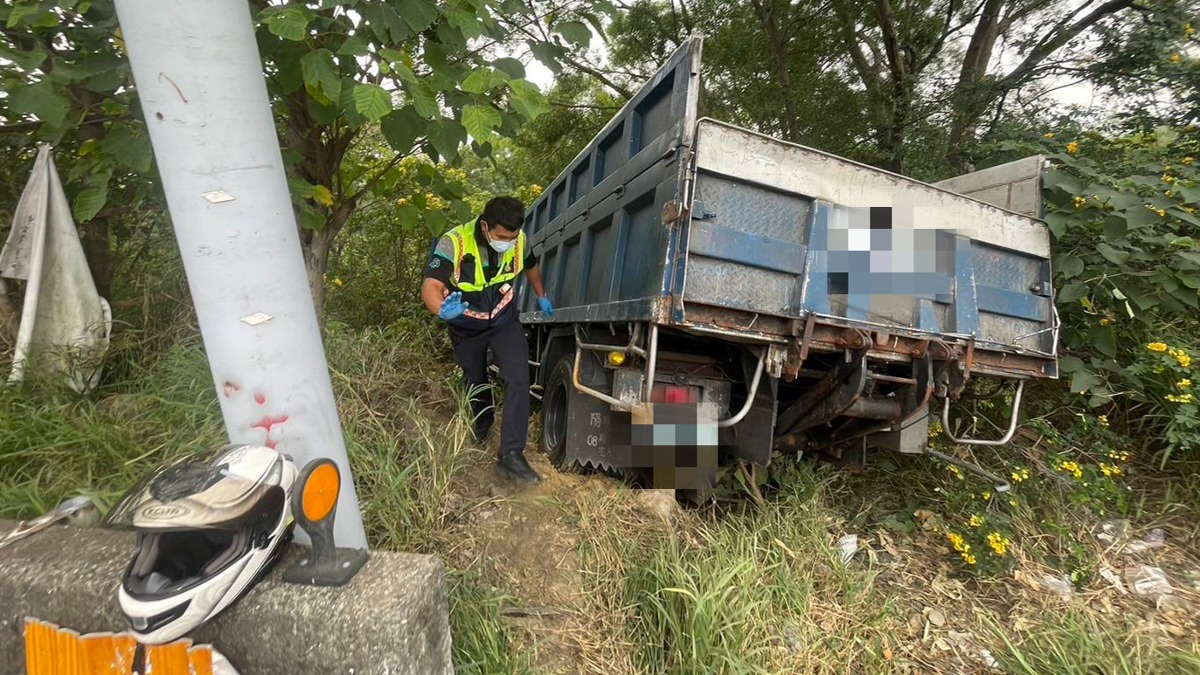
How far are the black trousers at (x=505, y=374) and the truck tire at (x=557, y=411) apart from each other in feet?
1.11

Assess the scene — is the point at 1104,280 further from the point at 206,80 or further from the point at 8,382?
the point at 8,382

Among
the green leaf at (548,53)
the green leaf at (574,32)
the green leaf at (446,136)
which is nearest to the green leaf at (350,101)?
the green leaf at (446,136)

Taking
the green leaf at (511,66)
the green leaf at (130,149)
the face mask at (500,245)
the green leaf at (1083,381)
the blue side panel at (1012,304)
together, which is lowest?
the green leaf at (1083,381)

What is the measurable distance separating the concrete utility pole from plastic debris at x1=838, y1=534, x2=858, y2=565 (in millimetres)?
2363

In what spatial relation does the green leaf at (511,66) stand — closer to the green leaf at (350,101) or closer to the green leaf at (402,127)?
the green leaf at (402,127)

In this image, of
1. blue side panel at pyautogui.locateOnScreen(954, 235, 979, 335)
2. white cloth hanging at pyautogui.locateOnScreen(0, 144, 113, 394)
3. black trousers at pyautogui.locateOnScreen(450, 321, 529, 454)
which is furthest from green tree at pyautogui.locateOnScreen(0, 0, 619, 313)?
blue side panel at pyautogui.locateOnScreen(954, 235, 979, 335)

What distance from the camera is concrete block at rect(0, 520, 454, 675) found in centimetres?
138

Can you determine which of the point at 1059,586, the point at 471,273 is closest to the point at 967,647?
the point at 1059,586

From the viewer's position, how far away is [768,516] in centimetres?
298

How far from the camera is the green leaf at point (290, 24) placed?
1.82 m

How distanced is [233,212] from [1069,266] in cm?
414

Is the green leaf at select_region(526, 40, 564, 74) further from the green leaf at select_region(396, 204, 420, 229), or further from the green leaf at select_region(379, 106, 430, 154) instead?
the green leaf at select_region(396, 204, 420, 229)

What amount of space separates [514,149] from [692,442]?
31.9 feet

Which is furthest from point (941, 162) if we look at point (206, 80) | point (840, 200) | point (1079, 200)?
point (206, 80)
